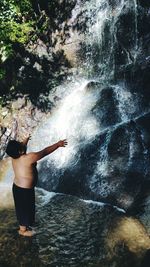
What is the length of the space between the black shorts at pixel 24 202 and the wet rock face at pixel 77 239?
1.99ft

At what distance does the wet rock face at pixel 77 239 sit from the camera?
636 cm

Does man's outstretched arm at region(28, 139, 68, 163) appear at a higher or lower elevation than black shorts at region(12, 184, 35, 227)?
higher

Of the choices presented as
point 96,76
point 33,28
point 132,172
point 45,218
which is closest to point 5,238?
point 45,218

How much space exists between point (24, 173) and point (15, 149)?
44cm

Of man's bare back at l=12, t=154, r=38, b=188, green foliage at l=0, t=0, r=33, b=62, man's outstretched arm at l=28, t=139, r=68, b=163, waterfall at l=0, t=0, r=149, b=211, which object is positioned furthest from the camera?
green foliage at l=0, t=0, r=33, b=62

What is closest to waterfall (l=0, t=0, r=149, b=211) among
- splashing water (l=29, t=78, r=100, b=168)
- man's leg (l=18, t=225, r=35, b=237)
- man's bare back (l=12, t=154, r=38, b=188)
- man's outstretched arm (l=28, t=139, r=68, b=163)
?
splashing water (l=29, t=78, r=100, b=168)

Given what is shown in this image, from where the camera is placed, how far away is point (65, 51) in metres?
12.1

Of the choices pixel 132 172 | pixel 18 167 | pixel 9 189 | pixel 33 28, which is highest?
pixel 33 28

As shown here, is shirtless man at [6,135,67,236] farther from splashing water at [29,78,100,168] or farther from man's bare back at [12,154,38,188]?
splashing water at [29,78,100,168]

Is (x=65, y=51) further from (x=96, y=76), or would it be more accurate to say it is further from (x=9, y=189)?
(x=9, y=189)

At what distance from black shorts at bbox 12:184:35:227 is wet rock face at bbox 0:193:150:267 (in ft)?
1.99

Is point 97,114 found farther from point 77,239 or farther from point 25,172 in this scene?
point 25,172

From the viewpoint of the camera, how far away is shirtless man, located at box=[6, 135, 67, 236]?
6.15m

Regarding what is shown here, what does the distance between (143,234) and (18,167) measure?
2676 millimetres
